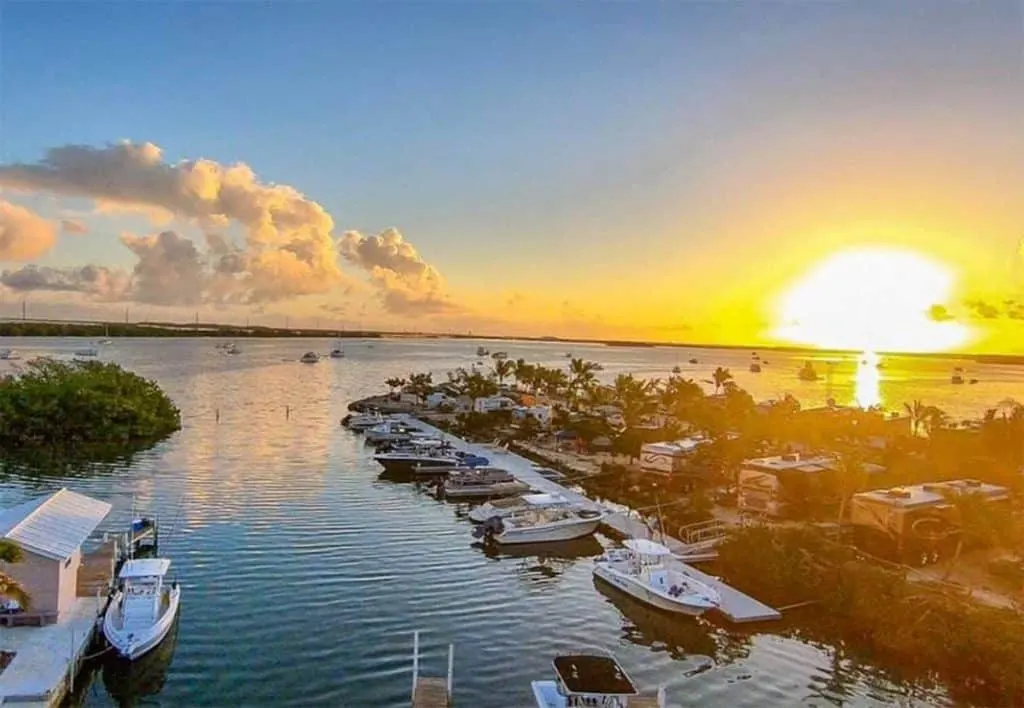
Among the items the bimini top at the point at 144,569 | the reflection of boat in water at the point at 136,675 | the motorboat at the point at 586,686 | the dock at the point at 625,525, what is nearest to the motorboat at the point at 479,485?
the dock at the point at 625,525

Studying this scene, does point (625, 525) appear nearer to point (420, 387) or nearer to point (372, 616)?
point (372, 616)

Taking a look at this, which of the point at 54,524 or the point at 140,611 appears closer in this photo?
the point at 140,611

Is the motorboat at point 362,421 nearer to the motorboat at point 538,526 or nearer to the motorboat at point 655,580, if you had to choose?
the motorboat at point 538,526

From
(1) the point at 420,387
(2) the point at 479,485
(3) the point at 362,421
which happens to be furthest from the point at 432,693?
(1) the point at 420,387

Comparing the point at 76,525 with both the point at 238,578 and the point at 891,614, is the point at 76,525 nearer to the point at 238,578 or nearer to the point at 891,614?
the point at 238,578

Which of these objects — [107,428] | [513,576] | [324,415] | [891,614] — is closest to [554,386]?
[324,415]

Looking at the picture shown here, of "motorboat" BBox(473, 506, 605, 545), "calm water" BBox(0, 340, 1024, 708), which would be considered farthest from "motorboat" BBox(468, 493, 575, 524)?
"calm water" BBox(0, 340, 1024, 708)
